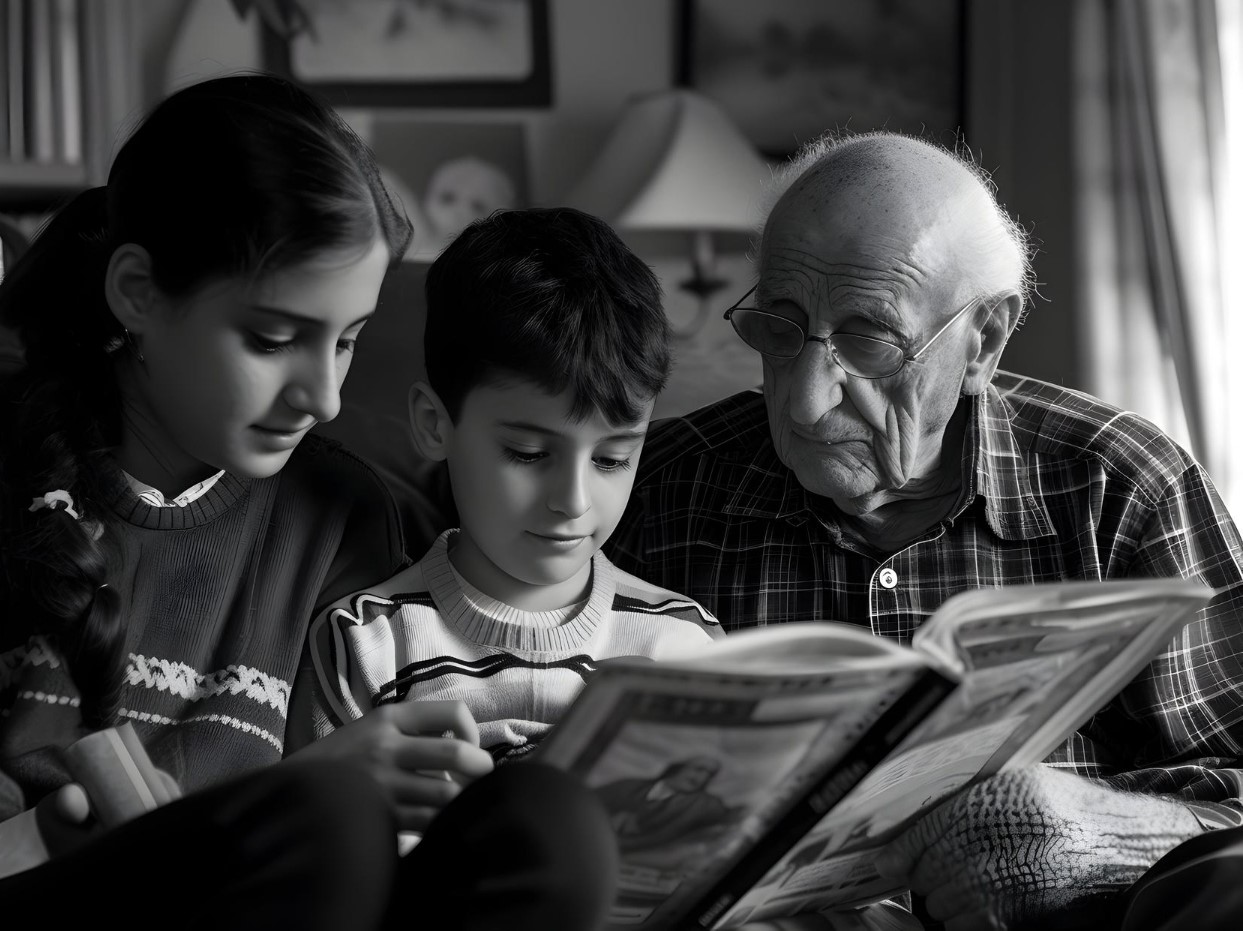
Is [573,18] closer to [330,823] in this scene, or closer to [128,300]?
[128,300]

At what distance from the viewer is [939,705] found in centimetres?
84

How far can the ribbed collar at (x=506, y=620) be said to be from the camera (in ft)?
3.97

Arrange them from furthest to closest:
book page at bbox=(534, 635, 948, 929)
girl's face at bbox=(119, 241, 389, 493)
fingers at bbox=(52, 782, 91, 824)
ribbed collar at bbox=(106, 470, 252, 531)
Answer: ribbed collar at bbox=(106, 470, 252, 531), girl's face at bbox=(119, 241, 389, 493), fingers at bbox=(52, 782, 91, 824), book page at bbox=(534, 635, 948, 929)

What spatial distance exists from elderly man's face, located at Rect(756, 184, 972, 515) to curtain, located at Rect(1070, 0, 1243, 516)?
1259 mm

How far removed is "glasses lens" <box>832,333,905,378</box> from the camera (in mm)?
1404

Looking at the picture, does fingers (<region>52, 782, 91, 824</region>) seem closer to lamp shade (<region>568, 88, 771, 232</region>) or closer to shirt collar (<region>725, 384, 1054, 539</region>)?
shirt collar (<region>725, 384, 1054, 539</region>)

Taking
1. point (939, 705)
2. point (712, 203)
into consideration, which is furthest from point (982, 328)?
point (712, 203)

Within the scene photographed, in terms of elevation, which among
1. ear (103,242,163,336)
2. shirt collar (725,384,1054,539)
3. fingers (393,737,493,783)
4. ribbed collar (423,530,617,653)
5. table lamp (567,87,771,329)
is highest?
table lamp (567,87,771,329)

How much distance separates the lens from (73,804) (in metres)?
0.96

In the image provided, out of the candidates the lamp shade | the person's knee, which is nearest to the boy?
the person's knee

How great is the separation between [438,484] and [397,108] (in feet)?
6.63

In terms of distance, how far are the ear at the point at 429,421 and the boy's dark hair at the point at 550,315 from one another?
1 centimetres

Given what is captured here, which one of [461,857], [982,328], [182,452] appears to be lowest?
[461,857]

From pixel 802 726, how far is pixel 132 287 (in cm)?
73
